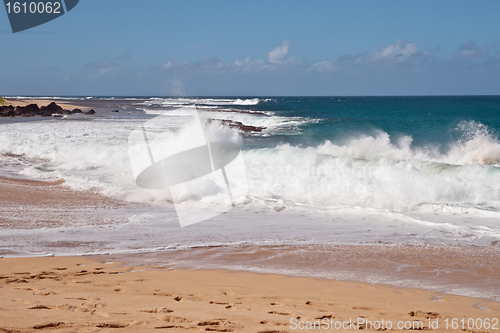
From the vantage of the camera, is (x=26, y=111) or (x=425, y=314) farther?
(x=26, y=111)

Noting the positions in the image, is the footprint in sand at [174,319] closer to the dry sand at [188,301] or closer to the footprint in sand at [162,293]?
the dry sand at [188,301]

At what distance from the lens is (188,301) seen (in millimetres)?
3883

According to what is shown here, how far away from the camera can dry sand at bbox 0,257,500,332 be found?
10.6ft

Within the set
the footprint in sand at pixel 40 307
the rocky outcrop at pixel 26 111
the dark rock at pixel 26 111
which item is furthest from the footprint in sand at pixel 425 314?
the dark rock at pixel 26 111

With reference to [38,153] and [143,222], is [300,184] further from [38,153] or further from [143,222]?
[38,153]

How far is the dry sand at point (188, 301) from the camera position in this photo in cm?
322

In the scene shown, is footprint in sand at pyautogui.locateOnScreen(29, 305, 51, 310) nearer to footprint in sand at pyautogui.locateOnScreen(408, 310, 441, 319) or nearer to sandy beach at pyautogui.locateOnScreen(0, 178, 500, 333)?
sandy beach at pyautogui.locateOnScreen(0, 178, 500, 333)

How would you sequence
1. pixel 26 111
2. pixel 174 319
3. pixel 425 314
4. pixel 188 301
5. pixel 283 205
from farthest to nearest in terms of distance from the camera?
1. pixel 26 111
2. pixel 283 205
3. pixel 188 301
4. pixel 425 314
5. pixel 174 319

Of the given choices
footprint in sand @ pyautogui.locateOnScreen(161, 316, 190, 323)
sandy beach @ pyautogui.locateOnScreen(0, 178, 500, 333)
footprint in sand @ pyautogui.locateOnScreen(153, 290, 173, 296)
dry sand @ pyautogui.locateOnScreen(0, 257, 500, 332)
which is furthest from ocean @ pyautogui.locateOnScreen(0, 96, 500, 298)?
footprint in sand @ pyautogui.locateOnScreen(161, 316, 190, 323)

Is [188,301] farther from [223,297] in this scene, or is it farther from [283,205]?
[283,205]

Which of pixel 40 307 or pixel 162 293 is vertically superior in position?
pixel 40 307

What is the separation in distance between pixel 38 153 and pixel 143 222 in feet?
31.4

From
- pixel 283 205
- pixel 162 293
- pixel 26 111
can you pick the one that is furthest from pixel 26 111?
pixel 162 293

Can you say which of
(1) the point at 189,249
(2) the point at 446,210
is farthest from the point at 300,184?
(1) the point at 189,249
